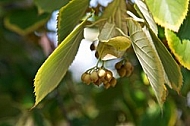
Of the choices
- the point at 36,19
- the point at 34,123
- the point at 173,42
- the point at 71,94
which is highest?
the point at 173,42

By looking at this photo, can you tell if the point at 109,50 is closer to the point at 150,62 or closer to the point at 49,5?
the point at 150,62

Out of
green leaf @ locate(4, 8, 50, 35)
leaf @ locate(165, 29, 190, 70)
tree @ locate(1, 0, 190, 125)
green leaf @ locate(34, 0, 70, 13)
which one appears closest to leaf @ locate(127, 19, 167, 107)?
tree @ locate(1, 0, 190, 125)

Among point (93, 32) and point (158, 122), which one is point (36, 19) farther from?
point (93, 32)

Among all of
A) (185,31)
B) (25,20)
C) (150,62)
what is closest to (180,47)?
(185,31)

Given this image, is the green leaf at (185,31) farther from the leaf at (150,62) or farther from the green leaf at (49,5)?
the green leaf at (49,5)

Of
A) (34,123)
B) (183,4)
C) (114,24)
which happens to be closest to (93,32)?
(114,24)

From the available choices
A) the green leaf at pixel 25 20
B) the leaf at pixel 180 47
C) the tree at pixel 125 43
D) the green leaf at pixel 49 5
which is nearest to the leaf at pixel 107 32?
the tree at pixel 125 43
